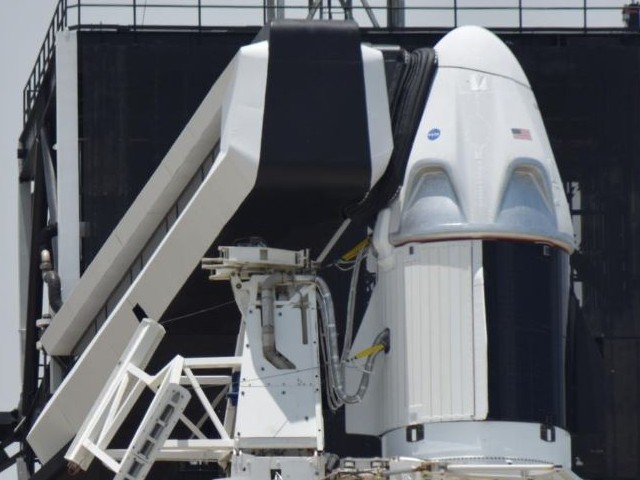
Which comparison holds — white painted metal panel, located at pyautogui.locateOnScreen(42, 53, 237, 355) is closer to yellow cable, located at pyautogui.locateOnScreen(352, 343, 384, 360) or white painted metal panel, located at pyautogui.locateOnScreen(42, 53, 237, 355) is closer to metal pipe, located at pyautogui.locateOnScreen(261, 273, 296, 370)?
metal pipe, located at pyautogui.locateOnScreen(261, 273, 296, 370)

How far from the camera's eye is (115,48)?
54875 mm

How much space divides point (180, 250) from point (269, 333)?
7.65 ft

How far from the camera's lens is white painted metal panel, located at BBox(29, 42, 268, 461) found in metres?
44.4

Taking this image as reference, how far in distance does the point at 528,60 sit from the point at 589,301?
4.72 m

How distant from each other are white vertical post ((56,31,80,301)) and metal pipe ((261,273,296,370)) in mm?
9527

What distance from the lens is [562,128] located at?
5572cm

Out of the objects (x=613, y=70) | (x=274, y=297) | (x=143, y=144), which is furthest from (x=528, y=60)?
(x=274, y=297)

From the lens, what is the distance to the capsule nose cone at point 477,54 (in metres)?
45.3

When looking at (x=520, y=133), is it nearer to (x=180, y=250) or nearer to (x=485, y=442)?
(x=485, y=442)

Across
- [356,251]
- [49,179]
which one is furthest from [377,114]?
[49,179]

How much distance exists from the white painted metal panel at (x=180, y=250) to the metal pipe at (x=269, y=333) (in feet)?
4.21

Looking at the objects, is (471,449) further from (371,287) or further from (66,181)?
(66,181)

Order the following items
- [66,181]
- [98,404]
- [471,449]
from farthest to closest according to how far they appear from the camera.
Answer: [66,181] → [98,404] → [471,449]

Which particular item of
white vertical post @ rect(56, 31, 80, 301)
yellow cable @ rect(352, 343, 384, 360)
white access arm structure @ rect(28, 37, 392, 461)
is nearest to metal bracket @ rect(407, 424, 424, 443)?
yellow cable @ rect(352, 343, 384, 360)
